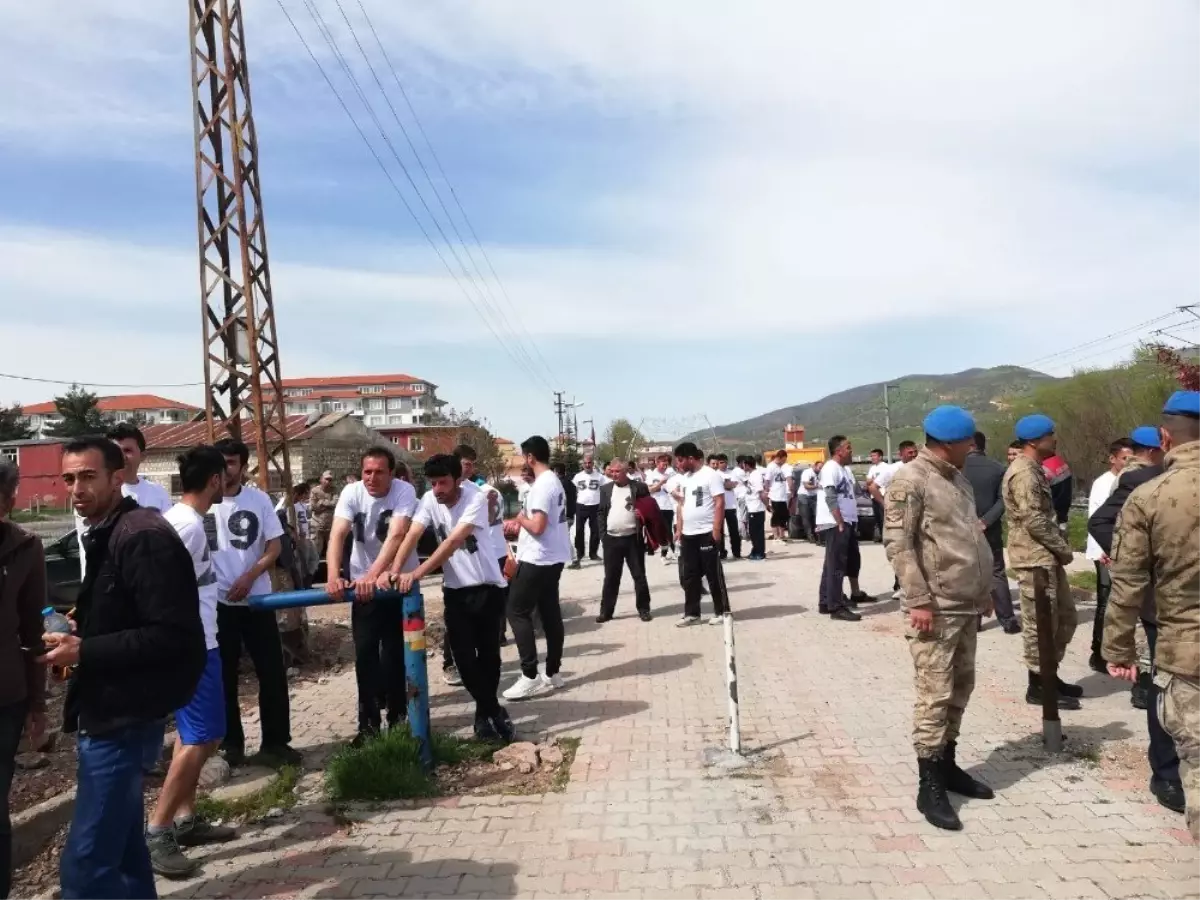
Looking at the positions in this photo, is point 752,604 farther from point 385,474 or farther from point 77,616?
point 77,616

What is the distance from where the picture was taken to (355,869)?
144 inches

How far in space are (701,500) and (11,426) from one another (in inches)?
2300

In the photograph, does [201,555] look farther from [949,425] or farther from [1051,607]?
[1051,607]

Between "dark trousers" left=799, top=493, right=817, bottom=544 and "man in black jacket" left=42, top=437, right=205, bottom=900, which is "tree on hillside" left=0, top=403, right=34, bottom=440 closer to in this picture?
"dark trousers" left=799, top=493, right=817, bottom=544

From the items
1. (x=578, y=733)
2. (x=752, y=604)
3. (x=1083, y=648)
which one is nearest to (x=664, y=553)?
(x=752, y=604)

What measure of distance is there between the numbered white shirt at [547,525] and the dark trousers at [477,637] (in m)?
1.16

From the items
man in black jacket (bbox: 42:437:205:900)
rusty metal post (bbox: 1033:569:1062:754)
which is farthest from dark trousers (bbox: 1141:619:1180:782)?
man in black jacket (bbox: 42:437:205:900)

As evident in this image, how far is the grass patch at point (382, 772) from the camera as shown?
4.42 meters

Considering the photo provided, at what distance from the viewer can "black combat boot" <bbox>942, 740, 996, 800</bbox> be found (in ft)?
13.6

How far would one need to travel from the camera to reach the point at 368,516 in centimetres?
554

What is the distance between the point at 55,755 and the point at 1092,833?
5721 millimetres

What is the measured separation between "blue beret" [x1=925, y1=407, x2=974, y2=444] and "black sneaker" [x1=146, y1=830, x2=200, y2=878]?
4047mm

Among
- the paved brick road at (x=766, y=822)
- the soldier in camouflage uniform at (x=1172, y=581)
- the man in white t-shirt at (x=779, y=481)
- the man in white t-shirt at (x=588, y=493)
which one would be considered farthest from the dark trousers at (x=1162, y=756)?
the man in white t-shirt at (x=779, y=481)

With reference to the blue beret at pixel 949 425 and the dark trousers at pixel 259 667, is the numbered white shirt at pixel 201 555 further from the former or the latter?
the blue beret at pixel 949 425
